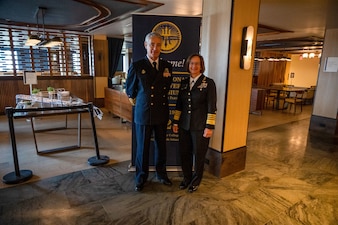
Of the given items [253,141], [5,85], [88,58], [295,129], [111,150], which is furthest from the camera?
[88,58]

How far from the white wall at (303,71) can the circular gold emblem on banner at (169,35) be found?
11.2 metres

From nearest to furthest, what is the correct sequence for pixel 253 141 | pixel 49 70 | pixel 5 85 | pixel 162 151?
pixel 162 151
pixel 253 141
pixel 5 85
pixel 49 70

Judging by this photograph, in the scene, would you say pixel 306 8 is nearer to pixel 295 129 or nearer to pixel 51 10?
pixel 295 129

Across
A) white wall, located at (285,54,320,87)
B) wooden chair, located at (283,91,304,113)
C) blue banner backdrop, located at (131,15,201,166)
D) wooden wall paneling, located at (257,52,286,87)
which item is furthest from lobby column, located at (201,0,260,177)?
white wall, located at (285,54,320,87)

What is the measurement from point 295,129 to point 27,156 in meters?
5.61

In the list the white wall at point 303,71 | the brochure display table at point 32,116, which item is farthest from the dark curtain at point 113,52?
the white wall at point 303,71

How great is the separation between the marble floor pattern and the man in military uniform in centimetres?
40

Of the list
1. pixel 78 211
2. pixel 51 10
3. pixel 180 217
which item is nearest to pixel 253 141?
pixel 180 217

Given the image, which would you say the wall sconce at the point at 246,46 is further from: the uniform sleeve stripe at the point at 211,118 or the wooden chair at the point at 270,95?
the wooden chair at the point at 270,95

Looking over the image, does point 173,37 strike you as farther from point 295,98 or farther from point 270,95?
point 270,95

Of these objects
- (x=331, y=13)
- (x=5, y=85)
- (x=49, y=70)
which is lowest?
(x=5, y=85)

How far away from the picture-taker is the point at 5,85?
624 centimetres

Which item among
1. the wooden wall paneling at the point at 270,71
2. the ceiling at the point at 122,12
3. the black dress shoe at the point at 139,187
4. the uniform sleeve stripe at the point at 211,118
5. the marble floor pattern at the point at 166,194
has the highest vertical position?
the ceiling at the point at 122,12

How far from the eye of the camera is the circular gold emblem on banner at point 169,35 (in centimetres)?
270
